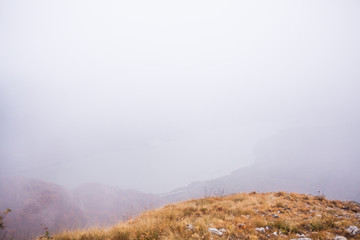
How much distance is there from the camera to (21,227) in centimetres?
4991

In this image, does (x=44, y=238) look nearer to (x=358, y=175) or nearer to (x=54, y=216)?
(x=54, y=216)

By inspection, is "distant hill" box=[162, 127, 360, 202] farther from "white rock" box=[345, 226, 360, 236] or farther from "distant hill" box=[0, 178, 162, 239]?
"white rock" box=[345, 226, 360, 236]

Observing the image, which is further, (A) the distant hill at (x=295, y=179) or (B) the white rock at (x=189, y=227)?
(A) the distant hill at (x=295, y=179)

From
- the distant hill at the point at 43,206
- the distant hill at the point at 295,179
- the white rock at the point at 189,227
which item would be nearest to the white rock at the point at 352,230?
the white rock at the point at 189,227

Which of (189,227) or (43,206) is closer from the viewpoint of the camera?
(189,227)

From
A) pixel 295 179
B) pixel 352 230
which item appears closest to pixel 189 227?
pixel 352 230

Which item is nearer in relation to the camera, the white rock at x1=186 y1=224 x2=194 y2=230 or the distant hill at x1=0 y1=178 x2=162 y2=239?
the white rock at x1=186 y1=224 x2=194 y2=230

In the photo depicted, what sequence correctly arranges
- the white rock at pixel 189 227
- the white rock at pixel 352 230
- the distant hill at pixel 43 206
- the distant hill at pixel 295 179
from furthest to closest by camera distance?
the distant hill at pixel 295 179 → the distant hill at pixel 43 206 → the white rock at pixel 189 227 → the white rock at pixel 352 230

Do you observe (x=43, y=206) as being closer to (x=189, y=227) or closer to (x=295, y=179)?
(x=189, y=227)

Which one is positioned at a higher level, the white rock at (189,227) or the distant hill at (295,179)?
the white rock at (189,227)

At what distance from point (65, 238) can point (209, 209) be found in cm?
596

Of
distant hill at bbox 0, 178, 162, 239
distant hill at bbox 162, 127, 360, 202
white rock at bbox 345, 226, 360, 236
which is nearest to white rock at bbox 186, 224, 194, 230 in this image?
white rock at bbox 345, 226, 360, 236

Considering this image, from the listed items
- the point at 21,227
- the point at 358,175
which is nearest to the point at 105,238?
the point at 21,227

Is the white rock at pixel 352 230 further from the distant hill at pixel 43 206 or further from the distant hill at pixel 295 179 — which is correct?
the distant hill at pixel 295 179
